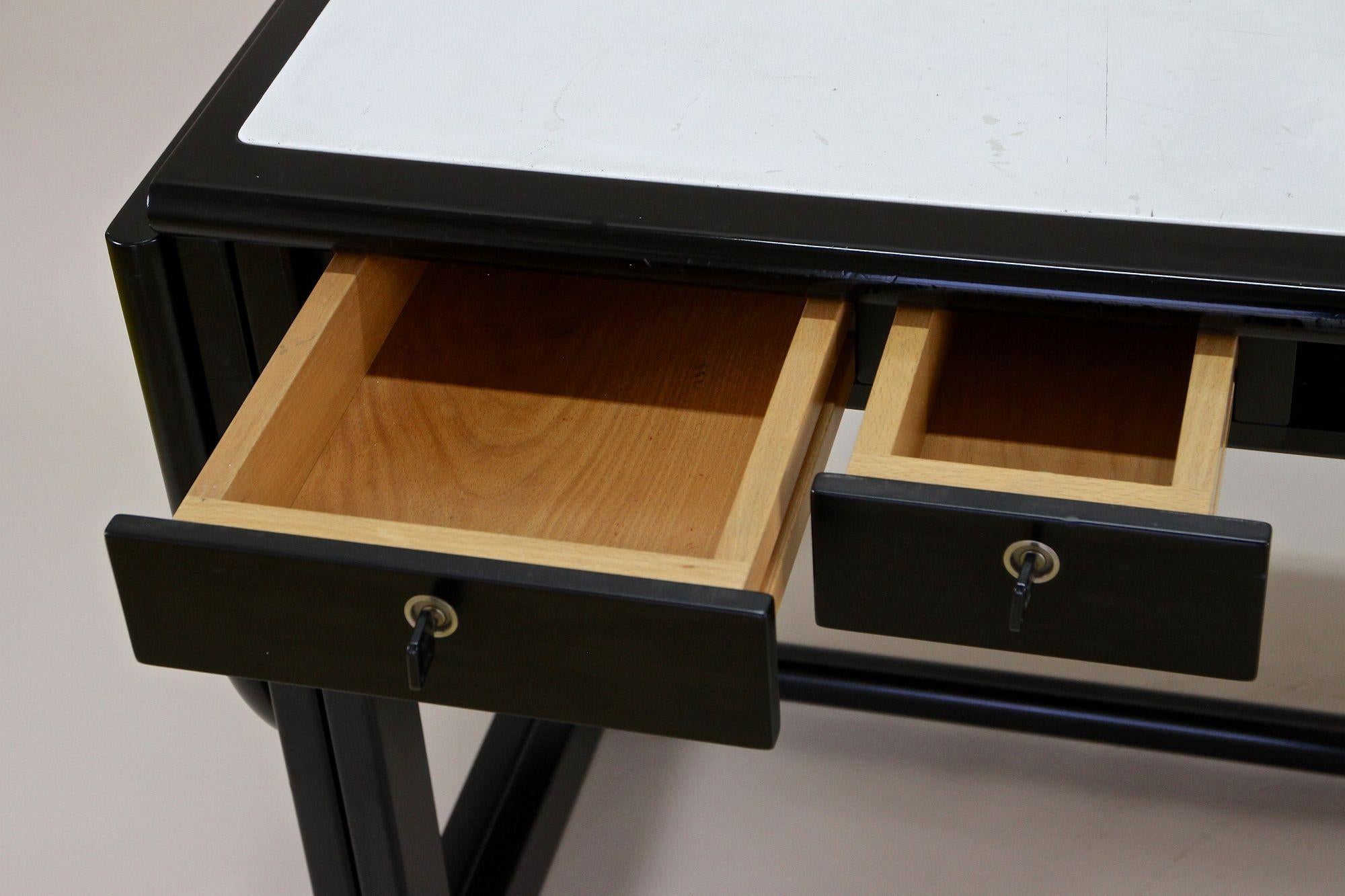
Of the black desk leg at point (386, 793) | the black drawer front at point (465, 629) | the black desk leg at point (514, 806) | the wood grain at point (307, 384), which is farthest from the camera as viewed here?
the black desk leg at point (514, 806)

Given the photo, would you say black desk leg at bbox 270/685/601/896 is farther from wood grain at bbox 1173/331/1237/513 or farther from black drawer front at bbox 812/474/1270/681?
wood grain at bbox 1173/331/1237/513

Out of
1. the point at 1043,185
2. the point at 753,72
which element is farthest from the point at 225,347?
the point at 1043,185

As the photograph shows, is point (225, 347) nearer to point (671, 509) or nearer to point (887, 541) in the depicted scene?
point (671, 509)

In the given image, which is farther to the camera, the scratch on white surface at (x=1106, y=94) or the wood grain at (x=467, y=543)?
the scratch on white surface at (x=1106, y=94)

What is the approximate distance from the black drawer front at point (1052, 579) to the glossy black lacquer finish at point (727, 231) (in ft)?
0.41

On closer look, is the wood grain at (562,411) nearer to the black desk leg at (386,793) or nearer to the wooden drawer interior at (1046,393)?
the wooden drawer interior at (1046,393)

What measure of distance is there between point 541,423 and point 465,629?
0.25 m

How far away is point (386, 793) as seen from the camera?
3.59 ft

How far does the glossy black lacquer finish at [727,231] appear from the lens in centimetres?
80

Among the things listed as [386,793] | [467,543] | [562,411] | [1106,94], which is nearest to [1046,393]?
[1106,94]

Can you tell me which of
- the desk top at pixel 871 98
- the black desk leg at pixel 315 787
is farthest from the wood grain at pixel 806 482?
the black desk leg at pixel 315 787

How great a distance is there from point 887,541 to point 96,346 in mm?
1572

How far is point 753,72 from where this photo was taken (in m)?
0.95

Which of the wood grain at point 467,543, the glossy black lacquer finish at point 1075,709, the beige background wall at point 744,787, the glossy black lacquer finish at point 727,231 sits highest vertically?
the glossy black lacquer finish at point 727,231
